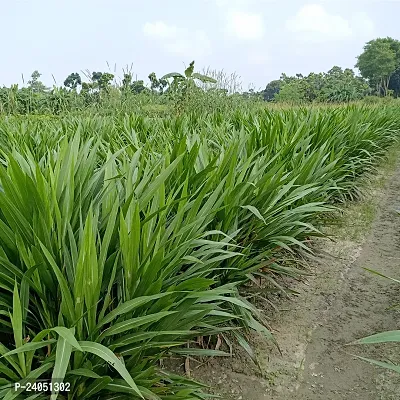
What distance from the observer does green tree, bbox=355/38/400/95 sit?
2436 inches

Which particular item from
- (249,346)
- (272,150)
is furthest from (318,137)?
(249,346)

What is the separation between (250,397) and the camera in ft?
5.39

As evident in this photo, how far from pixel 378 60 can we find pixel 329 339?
229ft

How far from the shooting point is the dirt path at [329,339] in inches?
66.9

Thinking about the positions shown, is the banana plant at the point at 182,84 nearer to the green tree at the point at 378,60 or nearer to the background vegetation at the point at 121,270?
the background vegetation at the point at 121,270

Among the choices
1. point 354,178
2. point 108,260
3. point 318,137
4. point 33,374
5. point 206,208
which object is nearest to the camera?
point 33,374

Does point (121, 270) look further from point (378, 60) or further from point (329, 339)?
point (378, 60)

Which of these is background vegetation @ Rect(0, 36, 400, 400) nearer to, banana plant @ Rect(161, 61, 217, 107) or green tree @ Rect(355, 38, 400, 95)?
banana plant @ Rect(161, 61, 217, 107)

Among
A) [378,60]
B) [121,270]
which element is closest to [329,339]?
[121,270]

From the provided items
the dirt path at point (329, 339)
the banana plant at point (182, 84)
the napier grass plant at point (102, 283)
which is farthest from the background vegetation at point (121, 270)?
the banana plant at point (182, 84)

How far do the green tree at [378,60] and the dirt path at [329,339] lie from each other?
207 ft

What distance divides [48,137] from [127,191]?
2.23 m

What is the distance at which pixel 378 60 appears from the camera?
63.0 meters

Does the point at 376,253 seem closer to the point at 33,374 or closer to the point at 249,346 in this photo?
the point at 249,346
